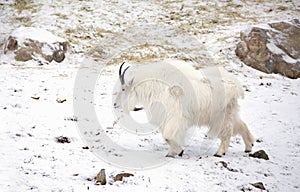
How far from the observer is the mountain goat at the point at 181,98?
19.6ft

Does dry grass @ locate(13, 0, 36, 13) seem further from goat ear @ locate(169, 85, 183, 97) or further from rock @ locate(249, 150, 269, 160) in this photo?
rock @ locate(249, 150, 269, 160)

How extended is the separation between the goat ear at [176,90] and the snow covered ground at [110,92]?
108cm

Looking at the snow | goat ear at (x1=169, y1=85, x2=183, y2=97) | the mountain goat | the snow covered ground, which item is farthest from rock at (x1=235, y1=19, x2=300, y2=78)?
the snow

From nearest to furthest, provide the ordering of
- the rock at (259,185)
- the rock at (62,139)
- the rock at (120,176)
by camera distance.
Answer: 1. the rock at (120,176)
2. the rock at (259,185)
3. the rock at (62,139)

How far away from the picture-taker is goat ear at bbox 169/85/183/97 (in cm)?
598

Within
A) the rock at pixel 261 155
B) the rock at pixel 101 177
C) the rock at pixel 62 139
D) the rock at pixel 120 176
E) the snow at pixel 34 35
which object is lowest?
the rock at pixel 261 155

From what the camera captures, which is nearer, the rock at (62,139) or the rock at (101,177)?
the rock at (101,177)

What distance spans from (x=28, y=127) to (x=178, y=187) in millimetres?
3251

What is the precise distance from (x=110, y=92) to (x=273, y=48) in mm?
5824

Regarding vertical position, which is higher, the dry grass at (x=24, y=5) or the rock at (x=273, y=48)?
the dry grass at (x=24, y=5)

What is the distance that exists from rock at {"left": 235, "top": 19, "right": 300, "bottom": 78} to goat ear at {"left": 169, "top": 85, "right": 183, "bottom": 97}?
6.71 meters

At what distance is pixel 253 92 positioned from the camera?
1021 centimetres

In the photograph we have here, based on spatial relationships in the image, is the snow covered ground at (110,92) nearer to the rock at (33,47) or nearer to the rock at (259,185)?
the rock at (259,185)

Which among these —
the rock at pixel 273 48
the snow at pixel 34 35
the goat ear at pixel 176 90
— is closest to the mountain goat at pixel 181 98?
the goat ear at pixel 176 90
